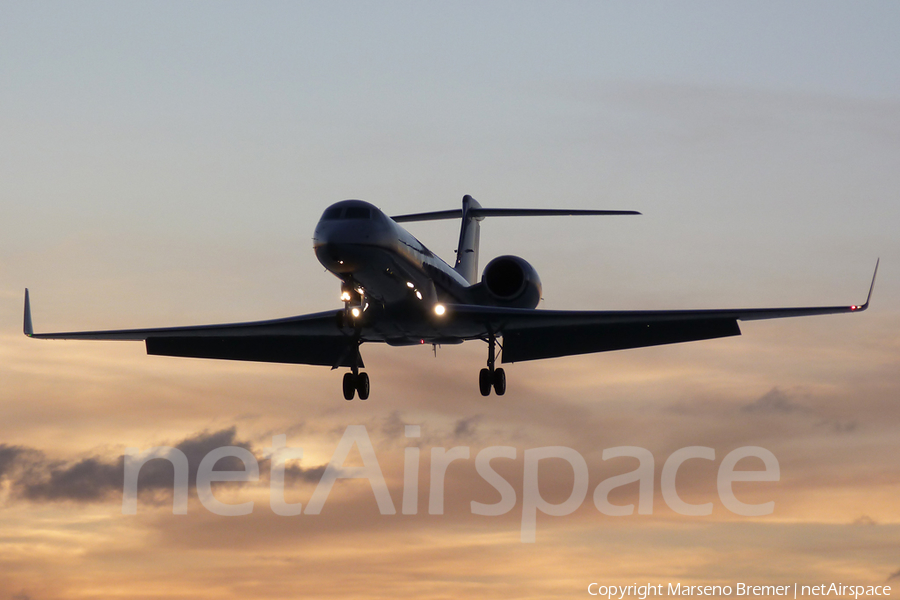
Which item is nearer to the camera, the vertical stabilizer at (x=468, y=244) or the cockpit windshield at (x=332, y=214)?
the cockpit windshield at (x=332, y=214)

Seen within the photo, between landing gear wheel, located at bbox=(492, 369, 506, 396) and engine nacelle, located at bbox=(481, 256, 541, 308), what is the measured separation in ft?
6.68

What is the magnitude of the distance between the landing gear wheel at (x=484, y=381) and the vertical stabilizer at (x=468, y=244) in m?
8.10

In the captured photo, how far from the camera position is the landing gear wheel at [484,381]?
108 feet

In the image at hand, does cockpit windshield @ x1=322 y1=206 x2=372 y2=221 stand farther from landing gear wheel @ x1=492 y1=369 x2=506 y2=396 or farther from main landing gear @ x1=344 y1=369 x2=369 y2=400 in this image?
landing gear wheel @ x1=492 y1=369 x2=506 y2=396

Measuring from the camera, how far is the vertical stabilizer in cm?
4052

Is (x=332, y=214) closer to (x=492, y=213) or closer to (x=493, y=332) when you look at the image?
(x=493, y=332)

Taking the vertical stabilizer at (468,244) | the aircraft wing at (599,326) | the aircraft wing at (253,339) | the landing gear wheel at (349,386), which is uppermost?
the vertical stabilizer at (468,244)

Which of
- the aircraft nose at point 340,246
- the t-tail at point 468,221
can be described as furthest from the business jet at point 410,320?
the t-tail at point 468,221

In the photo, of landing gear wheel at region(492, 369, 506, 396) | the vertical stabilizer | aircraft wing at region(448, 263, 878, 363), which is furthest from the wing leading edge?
the vertical stabilizer

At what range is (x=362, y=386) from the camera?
3225 centimetres

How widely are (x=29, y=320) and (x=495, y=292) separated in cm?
1408

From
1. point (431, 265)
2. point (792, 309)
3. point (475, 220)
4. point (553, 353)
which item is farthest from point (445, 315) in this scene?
point (475, 220)

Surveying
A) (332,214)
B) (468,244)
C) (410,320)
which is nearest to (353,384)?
(410,320)

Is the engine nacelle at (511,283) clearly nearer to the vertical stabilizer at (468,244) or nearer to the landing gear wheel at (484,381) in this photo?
the landing gear wheel at (484,381)
